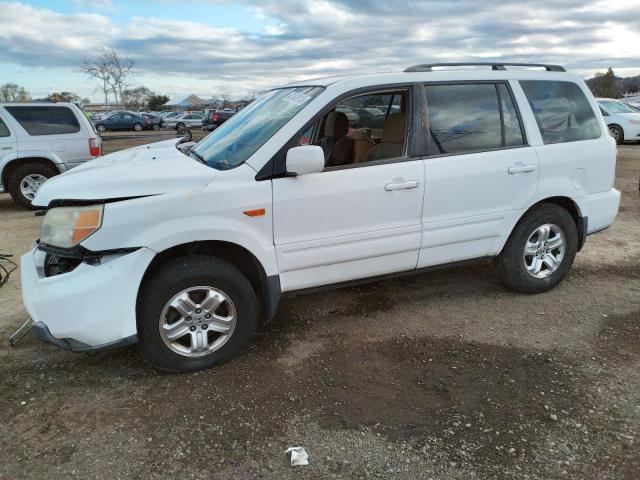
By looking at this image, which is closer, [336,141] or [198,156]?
[198,156]

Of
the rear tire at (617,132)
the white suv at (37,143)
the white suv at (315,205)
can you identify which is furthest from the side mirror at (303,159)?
the rear tire at (617,132)

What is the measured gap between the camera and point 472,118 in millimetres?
4000

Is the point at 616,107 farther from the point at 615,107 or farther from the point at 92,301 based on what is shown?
the point at 92,301

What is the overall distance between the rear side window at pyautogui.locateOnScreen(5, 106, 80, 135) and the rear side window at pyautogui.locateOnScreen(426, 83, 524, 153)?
23.2ft

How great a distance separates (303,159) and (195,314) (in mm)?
1191

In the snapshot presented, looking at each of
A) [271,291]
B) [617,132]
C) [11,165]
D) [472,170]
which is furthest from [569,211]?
[617,132]

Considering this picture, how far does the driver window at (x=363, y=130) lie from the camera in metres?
3.82

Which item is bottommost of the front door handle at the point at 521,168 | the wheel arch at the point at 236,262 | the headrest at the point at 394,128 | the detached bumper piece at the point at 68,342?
the detached bumper piece at the point at 68,342

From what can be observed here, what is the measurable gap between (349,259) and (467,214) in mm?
1039

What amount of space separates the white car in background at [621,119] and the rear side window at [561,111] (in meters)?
14.1

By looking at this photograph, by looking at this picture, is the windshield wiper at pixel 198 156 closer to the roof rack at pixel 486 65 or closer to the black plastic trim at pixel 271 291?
the black plastic trim at pixel 271 291

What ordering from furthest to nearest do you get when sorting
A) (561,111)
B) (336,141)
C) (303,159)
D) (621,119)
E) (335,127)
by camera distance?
(621,119) → (561,111) → (335,127) → (336,141) → (303,159)

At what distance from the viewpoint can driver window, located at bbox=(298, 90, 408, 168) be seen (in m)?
3.82

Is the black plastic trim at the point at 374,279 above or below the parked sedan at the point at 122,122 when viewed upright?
below
